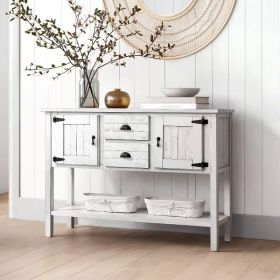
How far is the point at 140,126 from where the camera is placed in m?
3.73

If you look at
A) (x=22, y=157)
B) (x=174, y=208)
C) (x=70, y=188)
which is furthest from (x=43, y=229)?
(x=174, y=208)

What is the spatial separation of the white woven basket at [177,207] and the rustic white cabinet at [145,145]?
5 cm

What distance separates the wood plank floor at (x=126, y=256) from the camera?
10.2 feet

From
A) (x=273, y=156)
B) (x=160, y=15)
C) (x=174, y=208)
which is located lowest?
(x=174, y=208)

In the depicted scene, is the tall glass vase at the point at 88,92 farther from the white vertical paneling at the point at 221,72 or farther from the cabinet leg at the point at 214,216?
the cabinet leg at the point at 214,216

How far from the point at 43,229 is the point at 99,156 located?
0.66 m

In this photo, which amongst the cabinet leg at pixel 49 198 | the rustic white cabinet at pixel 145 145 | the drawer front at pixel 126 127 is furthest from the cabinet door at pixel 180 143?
the cabinet leg at pixel 49 198

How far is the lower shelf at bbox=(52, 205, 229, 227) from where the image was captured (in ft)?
12.0

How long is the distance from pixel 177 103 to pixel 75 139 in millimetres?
629

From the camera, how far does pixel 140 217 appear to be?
3766 mm

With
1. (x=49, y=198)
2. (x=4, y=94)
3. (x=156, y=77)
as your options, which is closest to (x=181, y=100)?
(x=156, y=77)

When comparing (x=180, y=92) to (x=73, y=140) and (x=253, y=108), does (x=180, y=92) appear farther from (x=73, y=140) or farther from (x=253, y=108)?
(x=73, y=140)

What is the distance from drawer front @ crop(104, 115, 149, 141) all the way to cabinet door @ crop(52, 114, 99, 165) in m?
0.08

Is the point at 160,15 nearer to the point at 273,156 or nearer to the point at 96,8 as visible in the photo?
the point at 96,8
